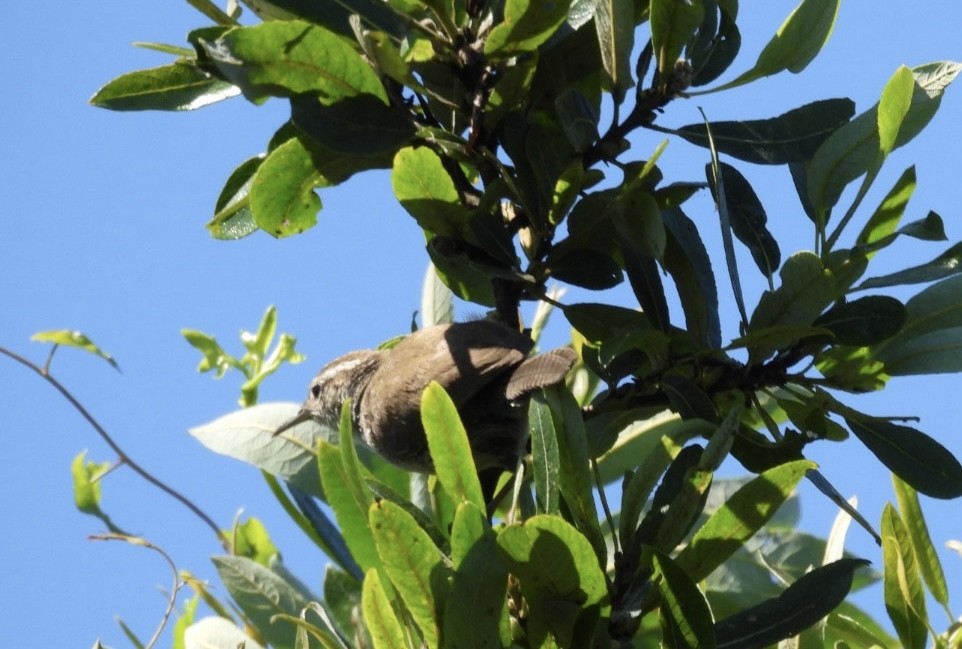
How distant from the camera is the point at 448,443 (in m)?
1.79

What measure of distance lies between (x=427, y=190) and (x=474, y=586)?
0.77 metres

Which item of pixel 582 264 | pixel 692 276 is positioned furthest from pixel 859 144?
pixel 582 264

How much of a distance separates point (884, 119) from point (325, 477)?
3.67 feet

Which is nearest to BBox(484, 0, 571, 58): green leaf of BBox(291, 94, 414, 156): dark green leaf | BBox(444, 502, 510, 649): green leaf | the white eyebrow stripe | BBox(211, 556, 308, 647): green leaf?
BBox(291, 94, 414, 156): dark green leaf

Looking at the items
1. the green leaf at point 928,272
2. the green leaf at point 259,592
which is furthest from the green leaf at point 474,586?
the green leaf at point 928,272

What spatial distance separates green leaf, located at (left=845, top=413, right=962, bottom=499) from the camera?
2.09 meters

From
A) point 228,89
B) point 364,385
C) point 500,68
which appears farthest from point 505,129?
point 364,385

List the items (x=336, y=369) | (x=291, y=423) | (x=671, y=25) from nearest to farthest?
(x=671, y=25)
(x=291, y=423)
(x=336, y=369)

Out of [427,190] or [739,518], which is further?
[427,190]

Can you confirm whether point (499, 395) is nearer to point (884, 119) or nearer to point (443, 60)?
point (443, 60)

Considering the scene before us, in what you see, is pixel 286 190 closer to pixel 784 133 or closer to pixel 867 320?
pixel 784 133

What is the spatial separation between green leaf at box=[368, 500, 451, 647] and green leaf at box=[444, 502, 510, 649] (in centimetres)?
5

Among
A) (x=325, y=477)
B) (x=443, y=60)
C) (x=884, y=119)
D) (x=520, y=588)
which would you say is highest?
(x=443, y=60)

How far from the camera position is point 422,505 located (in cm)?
280
